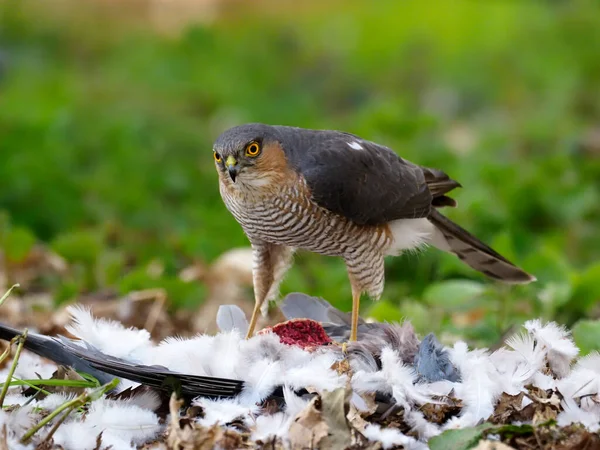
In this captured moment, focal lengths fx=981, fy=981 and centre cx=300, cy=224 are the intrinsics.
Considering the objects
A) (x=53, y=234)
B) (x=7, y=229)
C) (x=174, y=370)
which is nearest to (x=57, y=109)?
(x=53, y=234)

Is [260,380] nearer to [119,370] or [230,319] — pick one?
[119,370]

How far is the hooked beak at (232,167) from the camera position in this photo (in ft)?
12.9

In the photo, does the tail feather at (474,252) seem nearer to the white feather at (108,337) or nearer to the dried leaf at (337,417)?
the white feather at (108,337)

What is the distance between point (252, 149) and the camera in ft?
13.2

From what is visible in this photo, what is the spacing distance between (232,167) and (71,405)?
4.36 ft

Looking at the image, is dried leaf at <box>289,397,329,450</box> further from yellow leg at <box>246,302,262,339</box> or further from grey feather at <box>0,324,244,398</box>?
yellow leg at <box>246,302,262,339</box>

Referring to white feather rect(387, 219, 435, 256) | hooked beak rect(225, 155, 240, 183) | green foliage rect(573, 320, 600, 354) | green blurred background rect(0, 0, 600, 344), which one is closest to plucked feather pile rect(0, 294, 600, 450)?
green foliage rect(573, 320, 600, 354)

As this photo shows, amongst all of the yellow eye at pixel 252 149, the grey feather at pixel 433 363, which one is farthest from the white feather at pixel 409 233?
the grey feather at pixel 433 363

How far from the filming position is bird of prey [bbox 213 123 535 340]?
→ 401 centimetres

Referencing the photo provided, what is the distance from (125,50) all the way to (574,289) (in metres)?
9.77

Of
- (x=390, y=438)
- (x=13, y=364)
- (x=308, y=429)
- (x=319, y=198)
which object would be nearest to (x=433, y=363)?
(x=390, y=438)

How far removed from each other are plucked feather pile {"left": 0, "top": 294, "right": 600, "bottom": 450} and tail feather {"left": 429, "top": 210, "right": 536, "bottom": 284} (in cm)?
125

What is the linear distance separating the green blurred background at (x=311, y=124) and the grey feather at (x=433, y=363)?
83 cm

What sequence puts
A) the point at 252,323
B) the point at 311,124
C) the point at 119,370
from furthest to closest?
the point at 311,124 → the point at 252,323 → the point at 119,370
